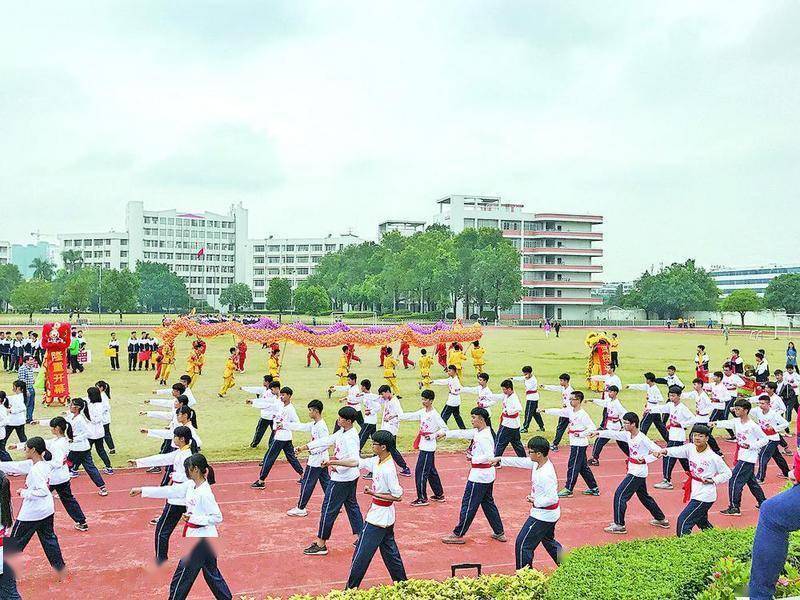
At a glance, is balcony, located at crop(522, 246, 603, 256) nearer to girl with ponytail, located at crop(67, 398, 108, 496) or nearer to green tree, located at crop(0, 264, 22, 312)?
green tree, located at crop(0, 264, 22, 312)

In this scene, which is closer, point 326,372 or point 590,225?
point 326,372

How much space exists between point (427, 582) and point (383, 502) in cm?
91

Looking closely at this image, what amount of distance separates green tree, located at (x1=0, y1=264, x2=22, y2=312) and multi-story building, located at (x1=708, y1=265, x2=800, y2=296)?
10878 centimetres

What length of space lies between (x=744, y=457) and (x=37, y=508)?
8859mm

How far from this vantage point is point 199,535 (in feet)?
19.6

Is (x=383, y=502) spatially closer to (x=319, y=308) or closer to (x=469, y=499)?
(x=469, y=499)

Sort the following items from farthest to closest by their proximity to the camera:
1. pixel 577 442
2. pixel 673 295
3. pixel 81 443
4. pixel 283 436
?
pixel 673 295 → pixel 283 436 → pixel 577 442 → pixel 81 443

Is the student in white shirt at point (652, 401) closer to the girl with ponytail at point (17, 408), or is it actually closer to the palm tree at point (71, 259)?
the girl with ponytail at point (17, 408)

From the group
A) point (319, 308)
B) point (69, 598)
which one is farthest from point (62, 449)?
point (319, 308)

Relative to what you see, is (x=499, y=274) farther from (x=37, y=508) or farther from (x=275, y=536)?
(x=37, y=508)

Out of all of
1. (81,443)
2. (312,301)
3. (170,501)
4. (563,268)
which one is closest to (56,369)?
(81,443)

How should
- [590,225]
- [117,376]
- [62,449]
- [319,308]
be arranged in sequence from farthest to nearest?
1. [590,225]
2. [319,308]
3. [117,376]
4. [62,449]

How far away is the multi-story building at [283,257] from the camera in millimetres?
112938

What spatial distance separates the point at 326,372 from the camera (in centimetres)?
2573
